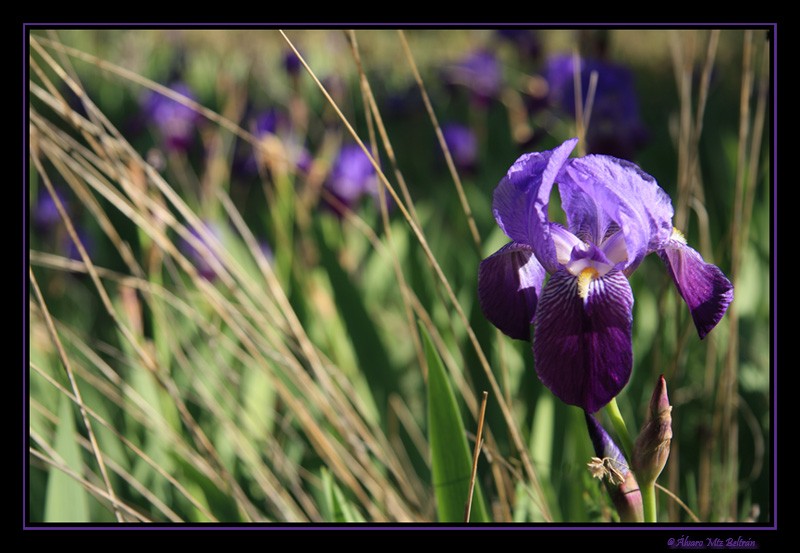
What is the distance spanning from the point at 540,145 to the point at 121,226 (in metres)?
Answer: 1.02

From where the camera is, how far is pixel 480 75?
246 centimetres

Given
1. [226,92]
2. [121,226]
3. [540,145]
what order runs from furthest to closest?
[226,92] → [121,226] → [540,145]

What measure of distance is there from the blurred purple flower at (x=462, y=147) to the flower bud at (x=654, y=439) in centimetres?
164

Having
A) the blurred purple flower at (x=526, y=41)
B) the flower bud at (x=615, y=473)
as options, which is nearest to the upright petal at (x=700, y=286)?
the flower bud at (x=615, y=473)

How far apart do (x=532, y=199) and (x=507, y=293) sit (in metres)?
0.10

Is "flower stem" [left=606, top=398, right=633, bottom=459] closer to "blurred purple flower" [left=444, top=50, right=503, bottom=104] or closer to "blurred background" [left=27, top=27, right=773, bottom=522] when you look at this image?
"blurred background" [left=27, top=27, right=773, bottom=522]

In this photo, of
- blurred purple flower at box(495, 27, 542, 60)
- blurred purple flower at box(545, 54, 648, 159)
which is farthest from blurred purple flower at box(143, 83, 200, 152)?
blurred purple flower at box(545, 54, 648, 159)

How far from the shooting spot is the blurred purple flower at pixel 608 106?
167 cm

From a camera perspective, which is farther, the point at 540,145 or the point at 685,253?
the point at 540,145

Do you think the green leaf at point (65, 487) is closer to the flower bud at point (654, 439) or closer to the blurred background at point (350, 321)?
the blurred background at point (350, 321)

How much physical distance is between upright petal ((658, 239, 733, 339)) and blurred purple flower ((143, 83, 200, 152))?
195cm
